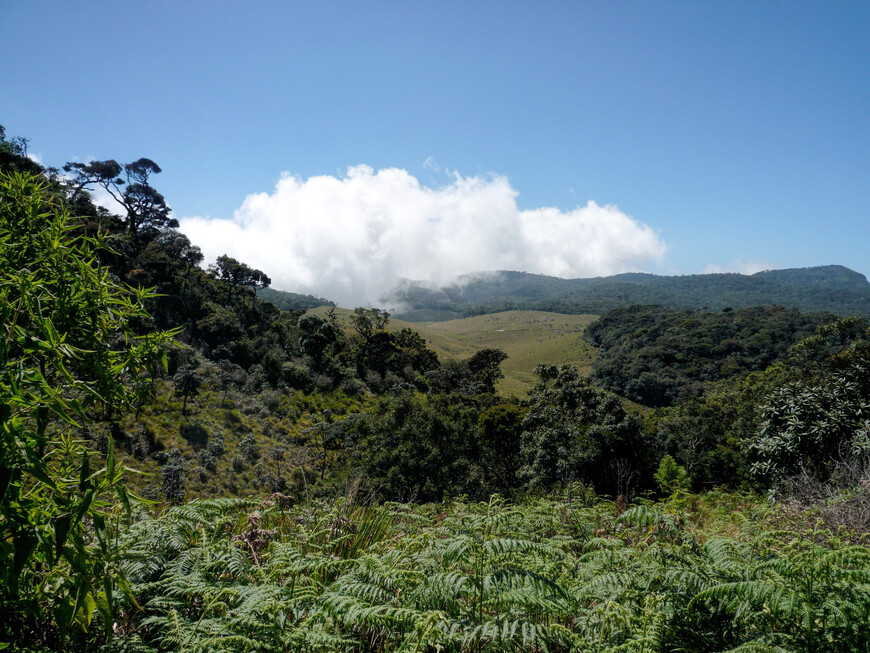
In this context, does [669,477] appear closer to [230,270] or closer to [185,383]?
[185,383]

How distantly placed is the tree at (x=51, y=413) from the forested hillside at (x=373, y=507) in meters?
0.01

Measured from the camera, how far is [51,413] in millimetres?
1614

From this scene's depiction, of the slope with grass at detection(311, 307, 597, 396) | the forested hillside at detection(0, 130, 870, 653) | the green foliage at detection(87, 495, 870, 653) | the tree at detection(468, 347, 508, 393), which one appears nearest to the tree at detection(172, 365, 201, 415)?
the forested hillside at detection(0, 130, 870, 653)

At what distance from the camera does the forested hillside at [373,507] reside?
5.36 ft

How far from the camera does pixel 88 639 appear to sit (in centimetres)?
202

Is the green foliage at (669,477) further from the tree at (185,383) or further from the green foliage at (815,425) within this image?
the tree at (185,383)

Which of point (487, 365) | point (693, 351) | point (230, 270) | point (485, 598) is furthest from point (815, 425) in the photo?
point (693, 351)

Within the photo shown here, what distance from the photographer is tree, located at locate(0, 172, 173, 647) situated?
124cm

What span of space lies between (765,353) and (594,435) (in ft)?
219

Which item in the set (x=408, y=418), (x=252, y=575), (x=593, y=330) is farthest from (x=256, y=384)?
→ (x=593, y=330)

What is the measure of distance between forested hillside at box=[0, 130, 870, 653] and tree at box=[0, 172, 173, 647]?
1cm

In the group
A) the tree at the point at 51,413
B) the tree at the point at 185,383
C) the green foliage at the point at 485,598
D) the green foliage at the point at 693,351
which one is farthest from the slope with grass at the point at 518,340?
the tree at the point at 51,413

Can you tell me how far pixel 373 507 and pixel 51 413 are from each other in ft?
11.9

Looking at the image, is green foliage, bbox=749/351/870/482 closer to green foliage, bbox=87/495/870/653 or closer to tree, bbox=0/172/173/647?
green foliage, bbox=87/495/870/653
